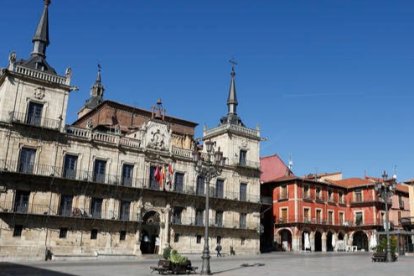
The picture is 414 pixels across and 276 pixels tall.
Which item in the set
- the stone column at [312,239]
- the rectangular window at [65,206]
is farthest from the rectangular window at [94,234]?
the stone column at [312,239]

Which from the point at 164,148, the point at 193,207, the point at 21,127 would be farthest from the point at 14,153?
the point at 193,207

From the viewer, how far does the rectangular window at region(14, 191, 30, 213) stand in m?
30.8

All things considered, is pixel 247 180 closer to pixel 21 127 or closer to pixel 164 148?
pixel 164 148

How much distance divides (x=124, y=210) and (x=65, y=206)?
5177mm

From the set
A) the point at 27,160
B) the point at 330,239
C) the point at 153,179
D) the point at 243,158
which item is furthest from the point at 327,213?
the point at 27,160

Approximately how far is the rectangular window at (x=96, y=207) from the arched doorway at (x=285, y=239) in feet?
85.6

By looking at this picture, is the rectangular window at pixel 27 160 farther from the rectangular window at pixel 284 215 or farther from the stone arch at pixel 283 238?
the stone arch at pixel 283 238

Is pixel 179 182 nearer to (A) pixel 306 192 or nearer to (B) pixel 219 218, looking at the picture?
(B) pixel 219 218

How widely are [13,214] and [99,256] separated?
23.6 ft

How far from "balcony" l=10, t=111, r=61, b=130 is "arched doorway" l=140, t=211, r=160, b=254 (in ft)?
36.8

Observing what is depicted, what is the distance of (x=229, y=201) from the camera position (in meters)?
43.7

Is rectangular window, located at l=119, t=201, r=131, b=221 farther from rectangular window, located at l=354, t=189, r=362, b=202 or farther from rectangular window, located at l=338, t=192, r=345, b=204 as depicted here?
rectangular window, located at l=354, t=189, r=362, b=202

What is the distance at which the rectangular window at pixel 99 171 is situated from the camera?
35.2 metres

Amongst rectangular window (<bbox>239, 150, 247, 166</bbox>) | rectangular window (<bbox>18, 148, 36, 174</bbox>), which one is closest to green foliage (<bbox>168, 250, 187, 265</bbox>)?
rectangular window (<bbox>18, 148, 36, 174</bbox>)
